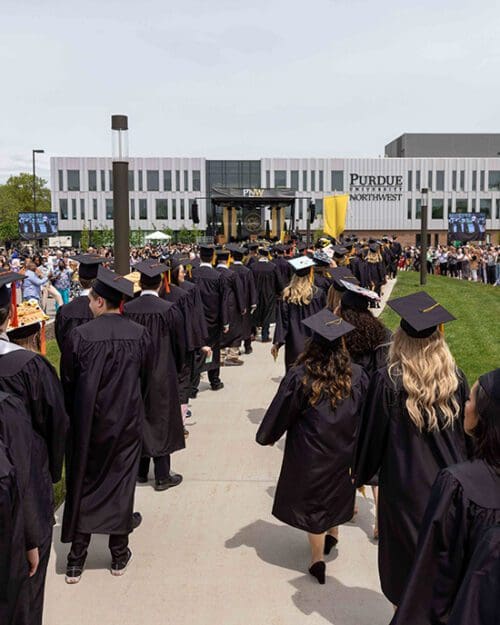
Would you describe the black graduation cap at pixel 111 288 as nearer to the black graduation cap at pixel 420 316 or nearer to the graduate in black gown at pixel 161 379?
the graduate in black gown at pixel 161 379

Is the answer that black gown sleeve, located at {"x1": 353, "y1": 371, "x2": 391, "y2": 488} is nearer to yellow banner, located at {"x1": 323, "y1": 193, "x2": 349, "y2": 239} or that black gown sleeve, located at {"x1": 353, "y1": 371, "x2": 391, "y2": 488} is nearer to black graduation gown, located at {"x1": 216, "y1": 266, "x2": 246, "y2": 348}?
black graduation gown, located at {"x1": 216, "y1": 266, "x2": 246, "y2": 348}

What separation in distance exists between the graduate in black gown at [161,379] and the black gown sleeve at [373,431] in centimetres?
238

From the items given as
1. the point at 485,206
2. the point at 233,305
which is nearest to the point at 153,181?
the point at 485,206

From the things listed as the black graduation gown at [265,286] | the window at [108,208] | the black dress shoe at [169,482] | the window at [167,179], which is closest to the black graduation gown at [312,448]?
the black dress shoe at [169,482]

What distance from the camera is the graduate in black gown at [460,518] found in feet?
6.74

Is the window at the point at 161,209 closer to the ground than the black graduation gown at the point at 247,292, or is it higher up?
higher up

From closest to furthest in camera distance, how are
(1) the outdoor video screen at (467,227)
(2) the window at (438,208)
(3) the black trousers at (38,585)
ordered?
(3) the black trousers at (38,585)
(1) the outdoor video screen at (467,227)
(2) the window at (438,208)

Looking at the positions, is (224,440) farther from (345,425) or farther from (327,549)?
(345,425)

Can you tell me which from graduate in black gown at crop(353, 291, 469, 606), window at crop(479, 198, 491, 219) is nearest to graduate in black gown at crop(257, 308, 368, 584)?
graduate in black gown at crop(353, 291, 469, 606)

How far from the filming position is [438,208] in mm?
78312

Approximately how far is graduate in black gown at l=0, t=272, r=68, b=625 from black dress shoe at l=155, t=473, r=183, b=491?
7.70ft

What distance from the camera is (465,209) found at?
77.8 meters

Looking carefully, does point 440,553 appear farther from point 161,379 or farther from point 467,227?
point 467,227

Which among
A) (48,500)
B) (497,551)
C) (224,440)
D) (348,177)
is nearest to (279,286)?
(224,440)
